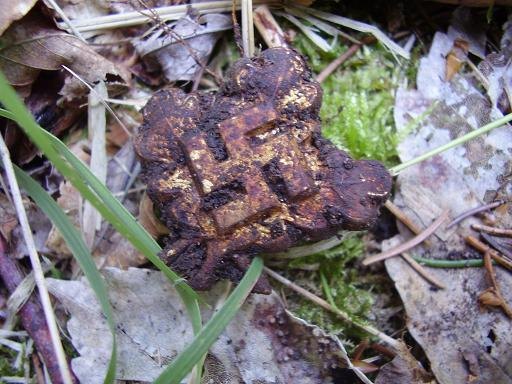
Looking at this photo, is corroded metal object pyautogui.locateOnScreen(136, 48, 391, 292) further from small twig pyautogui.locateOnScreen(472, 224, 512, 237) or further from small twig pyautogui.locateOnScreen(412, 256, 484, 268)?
small twig pyautogui.locateOnScreen(472, 224, 512, 237)

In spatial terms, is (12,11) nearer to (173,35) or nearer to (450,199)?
(173,35)

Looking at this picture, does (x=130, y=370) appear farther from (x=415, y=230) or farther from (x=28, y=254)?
(x=415, y=230)

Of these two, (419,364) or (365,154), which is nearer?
(419,364)

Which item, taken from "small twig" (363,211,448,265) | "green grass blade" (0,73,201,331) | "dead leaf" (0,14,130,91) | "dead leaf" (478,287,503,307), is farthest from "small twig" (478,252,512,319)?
"dead leaf" (0,14,130,91)

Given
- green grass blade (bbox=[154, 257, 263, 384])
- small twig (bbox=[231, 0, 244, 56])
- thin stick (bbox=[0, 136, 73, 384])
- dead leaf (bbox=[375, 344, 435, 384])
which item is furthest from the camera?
small twig (bbox=[231, 0, 244, 56])

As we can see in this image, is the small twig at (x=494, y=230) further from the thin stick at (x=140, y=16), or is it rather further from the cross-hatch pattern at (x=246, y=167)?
the thin stick at (x=140, y=16)

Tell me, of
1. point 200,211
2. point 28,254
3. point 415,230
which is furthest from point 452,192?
point 28,254

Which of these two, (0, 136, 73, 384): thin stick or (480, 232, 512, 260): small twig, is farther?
(480, 232, 512, 260): small twig
